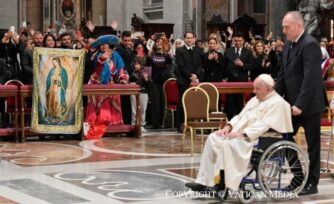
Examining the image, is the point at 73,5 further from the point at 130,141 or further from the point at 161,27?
the point at 130,141

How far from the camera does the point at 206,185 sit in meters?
7.41

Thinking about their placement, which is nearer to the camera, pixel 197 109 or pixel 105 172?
pixel 105 172

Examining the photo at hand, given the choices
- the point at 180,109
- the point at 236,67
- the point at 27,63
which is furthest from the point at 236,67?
the point at 27,63

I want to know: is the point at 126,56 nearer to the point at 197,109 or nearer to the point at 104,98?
the point at 104,98

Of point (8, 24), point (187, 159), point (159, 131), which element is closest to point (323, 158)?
Answer: point (187, 159)

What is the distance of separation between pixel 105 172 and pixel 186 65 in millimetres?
4878

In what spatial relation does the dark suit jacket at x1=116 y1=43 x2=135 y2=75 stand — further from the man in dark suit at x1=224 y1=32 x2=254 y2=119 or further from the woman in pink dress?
the man in dark suit at x1=224 y1=32 x2=254 y2=119

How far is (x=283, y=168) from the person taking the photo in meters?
7.79

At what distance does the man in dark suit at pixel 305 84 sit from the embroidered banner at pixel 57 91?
5207 millimetres

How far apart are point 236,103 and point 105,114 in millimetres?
2684

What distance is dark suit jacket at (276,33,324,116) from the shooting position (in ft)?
25.2

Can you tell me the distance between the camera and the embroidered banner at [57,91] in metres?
12.3

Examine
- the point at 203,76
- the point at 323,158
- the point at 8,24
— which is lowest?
the point at 323,158

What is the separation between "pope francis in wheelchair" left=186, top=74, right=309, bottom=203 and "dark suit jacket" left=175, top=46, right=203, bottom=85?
600cm
